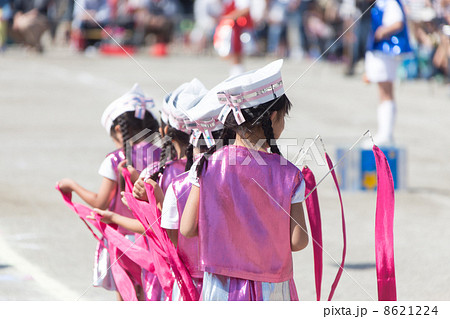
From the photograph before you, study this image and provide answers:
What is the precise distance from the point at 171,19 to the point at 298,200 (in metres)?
20.1

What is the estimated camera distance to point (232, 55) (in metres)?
13.9

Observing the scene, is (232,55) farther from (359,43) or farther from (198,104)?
(198,104)

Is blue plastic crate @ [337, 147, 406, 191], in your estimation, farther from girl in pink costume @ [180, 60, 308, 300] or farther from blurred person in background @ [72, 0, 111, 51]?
blurred person in background @ [72, 0, 111, 51]

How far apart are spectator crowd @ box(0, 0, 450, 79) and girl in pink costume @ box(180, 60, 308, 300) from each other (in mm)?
14182

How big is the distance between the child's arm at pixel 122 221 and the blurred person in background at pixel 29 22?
58.7 ft

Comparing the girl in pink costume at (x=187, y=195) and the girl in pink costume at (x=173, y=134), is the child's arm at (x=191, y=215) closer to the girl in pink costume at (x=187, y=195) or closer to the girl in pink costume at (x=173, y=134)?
the girl in pink costume at (x=187, y=195)

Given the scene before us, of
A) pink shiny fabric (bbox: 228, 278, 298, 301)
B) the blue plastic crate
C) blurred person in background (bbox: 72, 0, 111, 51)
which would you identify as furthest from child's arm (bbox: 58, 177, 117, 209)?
blurred person in background (bbox: 72, 0, 111, 51)

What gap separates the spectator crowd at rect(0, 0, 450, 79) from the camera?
20.0 metres

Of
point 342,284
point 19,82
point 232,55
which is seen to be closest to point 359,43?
point 232,55

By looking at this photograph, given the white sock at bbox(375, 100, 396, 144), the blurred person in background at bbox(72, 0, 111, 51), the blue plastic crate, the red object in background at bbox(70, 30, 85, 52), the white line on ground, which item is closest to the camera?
the white line on ground

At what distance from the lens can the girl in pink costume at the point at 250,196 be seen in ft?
10.9

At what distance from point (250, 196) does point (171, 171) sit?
2.71 feet

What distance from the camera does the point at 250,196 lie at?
11.0ft

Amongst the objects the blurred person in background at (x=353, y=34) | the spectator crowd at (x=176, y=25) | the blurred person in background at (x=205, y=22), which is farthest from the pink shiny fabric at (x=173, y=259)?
the blurred person in background at (x=205, y=22)
